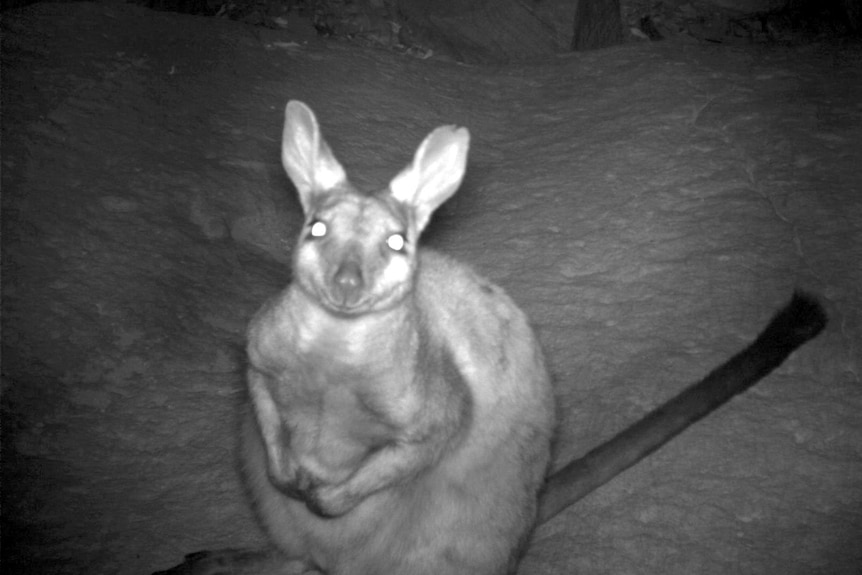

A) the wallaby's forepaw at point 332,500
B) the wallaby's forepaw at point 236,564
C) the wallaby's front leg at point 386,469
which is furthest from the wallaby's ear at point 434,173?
the wallaby's forepaw at point 236,564

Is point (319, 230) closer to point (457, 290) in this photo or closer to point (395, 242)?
point (395, 242)

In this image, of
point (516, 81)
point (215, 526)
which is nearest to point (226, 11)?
point (516, 81)

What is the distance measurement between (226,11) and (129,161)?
4415 millimetres

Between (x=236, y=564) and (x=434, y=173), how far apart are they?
1.54 metres

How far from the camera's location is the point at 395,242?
8.27 ft

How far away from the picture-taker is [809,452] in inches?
133

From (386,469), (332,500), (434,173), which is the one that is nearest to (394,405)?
(386,469)

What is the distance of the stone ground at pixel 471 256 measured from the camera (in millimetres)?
3191

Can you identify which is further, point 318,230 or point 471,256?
point 471,256

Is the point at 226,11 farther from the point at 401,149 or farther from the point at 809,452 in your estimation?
the point at 809,452

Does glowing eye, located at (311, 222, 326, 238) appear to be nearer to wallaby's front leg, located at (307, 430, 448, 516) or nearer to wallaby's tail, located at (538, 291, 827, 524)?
wallaby's front leg, located at (307, 430, 448, 516)

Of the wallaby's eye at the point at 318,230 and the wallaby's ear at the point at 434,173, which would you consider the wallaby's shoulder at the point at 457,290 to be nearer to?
the wallaby's ear at the point at 434,173

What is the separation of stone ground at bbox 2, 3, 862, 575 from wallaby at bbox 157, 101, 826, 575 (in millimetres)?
295

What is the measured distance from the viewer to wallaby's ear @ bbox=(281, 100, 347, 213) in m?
2.70
